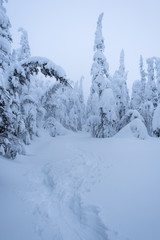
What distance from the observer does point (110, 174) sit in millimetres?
7141

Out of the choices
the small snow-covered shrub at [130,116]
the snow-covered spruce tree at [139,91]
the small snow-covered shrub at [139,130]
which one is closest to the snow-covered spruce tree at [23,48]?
the small snow-covered shrub at [130,116]

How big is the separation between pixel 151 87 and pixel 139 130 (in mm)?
18474

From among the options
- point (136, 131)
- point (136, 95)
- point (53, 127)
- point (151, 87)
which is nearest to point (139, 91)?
point (136, 95)

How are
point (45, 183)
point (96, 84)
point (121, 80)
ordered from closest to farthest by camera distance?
point (45, 183) < point (96, 84) < point (121, 80)

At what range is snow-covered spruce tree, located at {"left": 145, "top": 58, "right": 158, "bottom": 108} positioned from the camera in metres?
29.3

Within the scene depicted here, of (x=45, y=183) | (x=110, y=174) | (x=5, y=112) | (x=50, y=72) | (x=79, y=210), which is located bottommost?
(x=45, y=183)

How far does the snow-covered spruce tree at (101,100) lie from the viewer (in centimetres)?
1645

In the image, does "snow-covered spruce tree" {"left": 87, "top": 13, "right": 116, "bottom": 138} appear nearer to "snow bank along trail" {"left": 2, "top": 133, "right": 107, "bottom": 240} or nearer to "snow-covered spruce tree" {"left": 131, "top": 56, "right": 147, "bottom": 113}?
"snow bank along trail" {"left": 2, "top": 133, "right": 107, "bottom": 240}

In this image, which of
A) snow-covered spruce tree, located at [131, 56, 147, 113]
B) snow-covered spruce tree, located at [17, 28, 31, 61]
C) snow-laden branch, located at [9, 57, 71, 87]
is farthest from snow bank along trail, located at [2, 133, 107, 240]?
snow-covered spruce tree, located at [131, 56, 147, 113]

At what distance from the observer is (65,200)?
20.6 feet

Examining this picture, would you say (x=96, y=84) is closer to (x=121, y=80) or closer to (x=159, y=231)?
(x=121, y=80)

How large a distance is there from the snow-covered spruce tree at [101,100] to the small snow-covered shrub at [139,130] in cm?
245

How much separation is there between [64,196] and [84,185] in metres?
0.93

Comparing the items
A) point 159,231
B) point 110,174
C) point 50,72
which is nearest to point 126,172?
point 110,174
